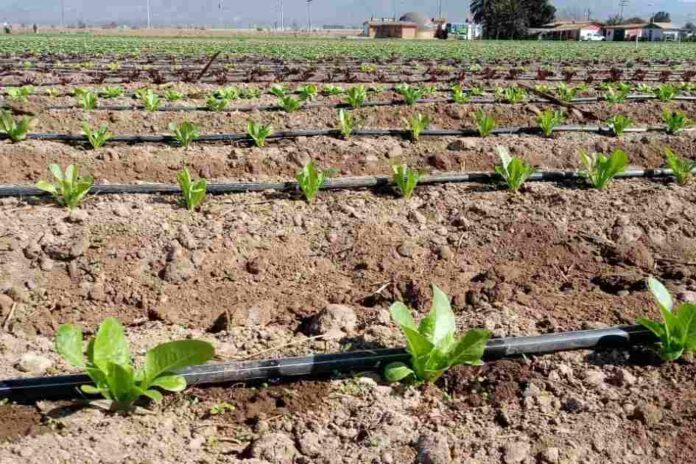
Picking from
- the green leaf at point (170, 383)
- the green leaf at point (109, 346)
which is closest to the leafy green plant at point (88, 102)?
the green leaf at point (109, 346)

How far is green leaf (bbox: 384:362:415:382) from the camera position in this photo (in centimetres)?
242

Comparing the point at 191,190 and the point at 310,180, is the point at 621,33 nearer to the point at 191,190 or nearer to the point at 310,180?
the point at 310,180

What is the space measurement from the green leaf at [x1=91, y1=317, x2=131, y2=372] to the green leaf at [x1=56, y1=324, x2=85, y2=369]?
0.17 ft

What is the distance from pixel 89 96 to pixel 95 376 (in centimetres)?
699

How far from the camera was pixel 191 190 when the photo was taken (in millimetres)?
4281

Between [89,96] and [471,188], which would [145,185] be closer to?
[471,188]

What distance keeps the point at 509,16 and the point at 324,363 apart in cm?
7092

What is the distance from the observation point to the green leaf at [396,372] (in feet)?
7.95

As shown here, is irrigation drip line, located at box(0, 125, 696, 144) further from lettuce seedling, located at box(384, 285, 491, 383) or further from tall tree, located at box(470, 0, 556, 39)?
tall tree, located at box(470, 0, 556, 39)

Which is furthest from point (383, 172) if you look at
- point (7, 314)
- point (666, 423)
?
point (666, 423)

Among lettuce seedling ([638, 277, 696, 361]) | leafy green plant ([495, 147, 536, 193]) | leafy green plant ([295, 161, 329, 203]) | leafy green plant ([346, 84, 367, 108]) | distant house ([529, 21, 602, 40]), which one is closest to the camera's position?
lettuce seedling ([638, 277, 696, 361])

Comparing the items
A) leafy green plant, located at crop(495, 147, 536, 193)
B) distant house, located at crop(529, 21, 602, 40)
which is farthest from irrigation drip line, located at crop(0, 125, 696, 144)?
distant house, located at crop(529, 21, 602, 40)

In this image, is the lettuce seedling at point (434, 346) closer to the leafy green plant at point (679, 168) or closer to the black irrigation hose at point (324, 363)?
the black irrigation hose at point (324, 363)

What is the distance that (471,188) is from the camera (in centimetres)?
499
